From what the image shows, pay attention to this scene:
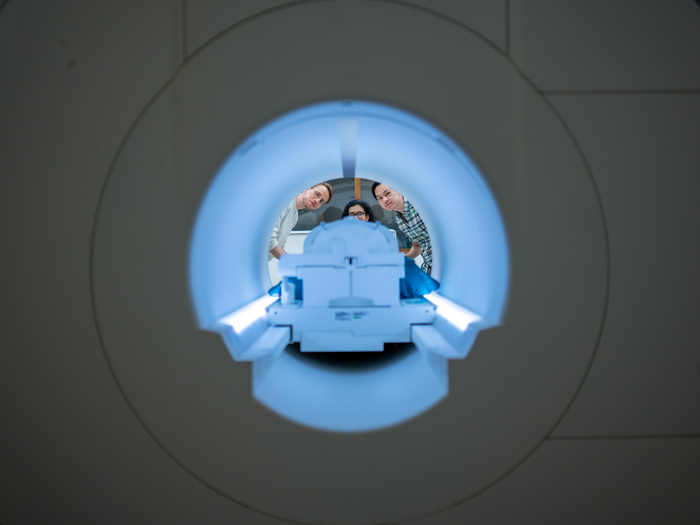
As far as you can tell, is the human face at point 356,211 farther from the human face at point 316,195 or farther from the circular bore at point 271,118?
the circular bore at point 271,118

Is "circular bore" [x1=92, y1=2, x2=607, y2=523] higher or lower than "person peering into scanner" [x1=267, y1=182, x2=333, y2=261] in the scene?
lower

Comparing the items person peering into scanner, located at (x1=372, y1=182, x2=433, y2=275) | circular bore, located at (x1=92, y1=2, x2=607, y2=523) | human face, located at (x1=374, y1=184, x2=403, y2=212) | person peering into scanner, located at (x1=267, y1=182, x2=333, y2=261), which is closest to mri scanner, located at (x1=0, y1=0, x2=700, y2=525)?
circular bore, located at (x1=92, y1=2, x2=607, y2=523)

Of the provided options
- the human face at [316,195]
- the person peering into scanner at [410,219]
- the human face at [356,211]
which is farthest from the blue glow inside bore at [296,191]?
the person peering into scanner at [410,219]

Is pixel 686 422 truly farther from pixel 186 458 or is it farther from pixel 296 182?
pixel 296 182

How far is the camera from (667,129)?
2.55 feet

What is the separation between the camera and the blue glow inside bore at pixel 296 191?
0.81 metres

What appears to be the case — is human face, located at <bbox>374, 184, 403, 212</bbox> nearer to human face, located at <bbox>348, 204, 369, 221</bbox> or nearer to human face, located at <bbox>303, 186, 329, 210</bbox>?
human face, located at <bbox>348, 204, 369, 221</bbox>

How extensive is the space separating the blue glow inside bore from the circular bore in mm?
33

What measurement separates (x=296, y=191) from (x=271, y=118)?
82 centimetres

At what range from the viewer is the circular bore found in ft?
2.51

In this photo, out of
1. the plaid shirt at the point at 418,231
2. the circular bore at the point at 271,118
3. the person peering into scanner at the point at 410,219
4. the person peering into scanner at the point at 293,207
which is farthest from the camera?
the plaid shirt at the point at 418,231

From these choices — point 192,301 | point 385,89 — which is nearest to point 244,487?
point 192,301

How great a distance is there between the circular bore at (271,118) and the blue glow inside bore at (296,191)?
3 cm

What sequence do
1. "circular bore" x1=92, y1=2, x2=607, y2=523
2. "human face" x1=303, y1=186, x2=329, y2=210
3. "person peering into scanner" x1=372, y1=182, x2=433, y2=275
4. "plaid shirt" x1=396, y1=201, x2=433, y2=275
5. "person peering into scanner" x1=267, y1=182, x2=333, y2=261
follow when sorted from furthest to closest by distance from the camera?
"plaid shirt" x1=396, y1=201, x2=433, y2=275 → "person peering into scanner" x1=372, y1=182, x2=433, y2=275 → "human face" x1=303, y1=186, x2=329, y2=210 → "person peering into scanner" x1=267, y1=182, x2=333, y2=261 → "circular bore" x1=92, y1=2, x2=607, y2=523
